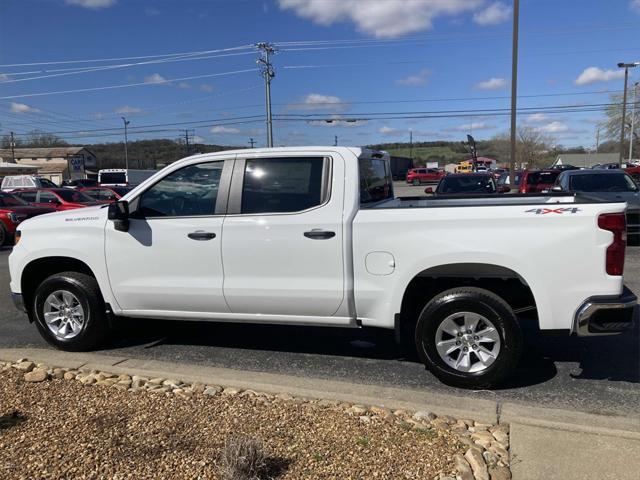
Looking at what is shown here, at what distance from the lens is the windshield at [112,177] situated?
47062mm

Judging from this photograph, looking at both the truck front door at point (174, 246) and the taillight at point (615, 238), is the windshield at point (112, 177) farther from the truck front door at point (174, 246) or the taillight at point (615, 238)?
the taillight at point (615, 238)

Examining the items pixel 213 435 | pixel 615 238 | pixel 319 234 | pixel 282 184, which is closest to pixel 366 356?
pixel 319 234

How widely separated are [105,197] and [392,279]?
59.0 feet

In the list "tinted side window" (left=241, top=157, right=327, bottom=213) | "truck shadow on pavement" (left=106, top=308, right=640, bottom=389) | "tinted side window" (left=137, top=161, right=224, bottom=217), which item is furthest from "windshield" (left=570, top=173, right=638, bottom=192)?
"tinted side window" (left=137, top=161, right=224, bottom=217)

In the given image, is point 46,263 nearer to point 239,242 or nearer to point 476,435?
point 239,242

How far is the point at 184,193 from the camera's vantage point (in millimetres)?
4906

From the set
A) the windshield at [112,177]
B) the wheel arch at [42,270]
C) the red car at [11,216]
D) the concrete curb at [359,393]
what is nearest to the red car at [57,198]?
the red car at [11,216]

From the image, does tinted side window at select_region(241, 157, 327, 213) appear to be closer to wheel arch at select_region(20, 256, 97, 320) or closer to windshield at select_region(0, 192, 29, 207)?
wheel arch at select_region(20, 256, 97, 320)

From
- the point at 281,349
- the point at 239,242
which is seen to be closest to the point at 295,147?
the point at 239,242

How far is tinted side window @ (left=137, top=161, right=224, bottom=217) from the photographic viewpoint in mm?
4820

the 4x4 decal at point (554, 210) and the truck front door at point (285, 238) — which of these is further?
the truck front door at point (285, 238)

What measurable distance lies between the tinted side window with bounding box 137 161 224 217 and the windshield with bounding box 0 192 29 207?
460 inches

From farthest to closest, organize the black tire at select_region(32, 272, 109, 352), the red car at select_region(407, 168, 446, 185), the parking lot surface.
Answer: the red car at select_region(407, 168, 446, 185), the black tire at select_region(32, 272, 109, 352), the parking lot surface

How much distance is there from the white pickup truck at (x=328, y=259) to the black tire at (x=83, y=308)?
0.04 feet
